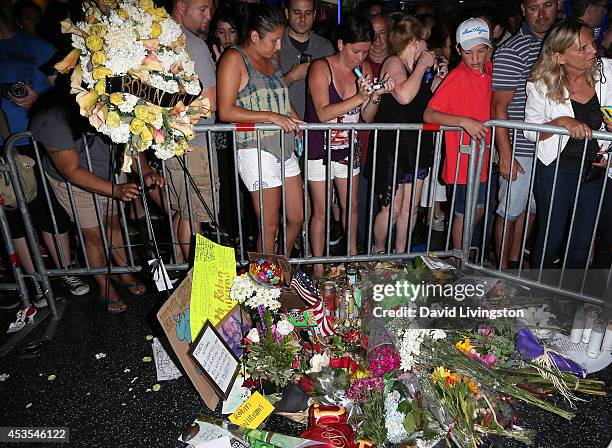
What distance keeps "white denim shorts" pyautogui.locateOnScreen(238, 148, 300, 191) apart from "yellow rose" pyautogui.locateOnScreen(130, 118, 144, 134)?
1.01 metres

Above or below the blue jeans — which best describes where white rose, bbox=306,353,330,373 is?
below

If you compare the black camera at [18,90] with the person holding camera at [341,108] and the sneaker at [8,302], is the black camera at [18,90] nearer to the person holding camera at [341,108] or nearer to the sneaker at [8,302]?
the sneaker at [8,302]

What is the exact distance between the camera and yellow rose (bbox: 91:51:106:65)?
2.50m

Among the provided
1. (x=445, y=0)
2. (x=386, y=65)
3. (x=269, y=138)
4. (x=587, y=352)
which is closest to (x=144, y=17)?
(x=269, y=138)

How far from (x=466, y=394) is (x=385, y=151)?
2025 mm

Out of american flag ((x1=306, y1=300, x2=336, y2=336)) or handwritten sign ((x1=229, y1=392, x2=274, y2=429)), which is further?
american flag ((x1=306, y1=300, x2=336, y2=336))

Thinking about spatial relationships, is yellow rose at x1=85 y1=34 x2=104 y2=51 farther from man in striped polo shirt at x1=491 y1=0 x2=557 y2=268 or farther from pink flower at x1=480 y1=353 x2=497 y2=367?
man in striped polo shirt at x1=491 y1=0 x2=557 y2=268

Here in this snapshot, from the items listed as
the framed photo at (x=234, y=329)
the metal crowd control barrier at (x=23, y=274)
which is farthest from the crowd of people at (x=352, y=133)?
the framed photo at (x=234, y=329)

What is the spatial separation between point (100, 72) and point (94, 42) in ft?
0.47

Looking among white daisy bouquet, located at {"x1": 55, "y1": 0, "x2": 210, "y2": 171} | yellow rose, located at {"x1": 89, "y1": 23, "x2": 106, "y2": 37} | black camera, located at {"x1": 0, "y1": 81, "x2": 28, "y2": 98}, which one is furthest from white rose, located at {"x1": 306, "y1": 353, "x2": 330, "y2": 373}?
black camera, located at {"x1": 0, "y1": 81, "x2": 28, "y2": 98}

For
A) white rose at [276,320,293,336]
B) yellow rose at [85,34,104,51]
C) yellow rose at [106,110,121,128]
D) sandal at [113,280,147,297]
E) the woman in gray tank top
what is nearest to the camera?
yellow rose at [85,34,104,51]

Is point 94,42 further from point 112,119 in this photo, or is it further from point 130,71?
point 112,119

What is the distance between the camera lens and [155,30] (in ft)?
8.68

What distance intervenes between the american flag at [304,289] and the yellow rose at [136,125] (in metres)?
1.26
